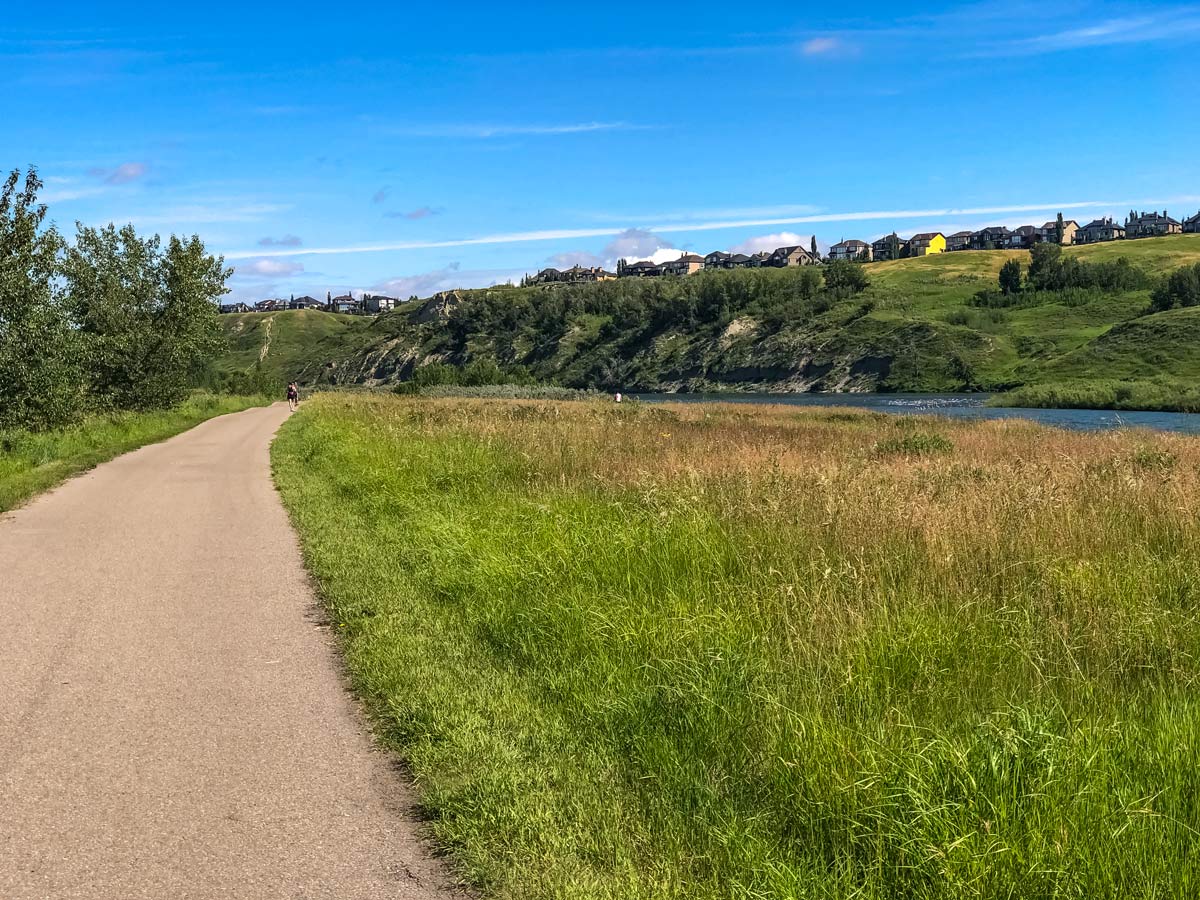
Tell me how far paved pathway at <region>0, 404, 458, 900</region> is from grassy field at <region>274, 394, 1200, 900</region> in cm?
34

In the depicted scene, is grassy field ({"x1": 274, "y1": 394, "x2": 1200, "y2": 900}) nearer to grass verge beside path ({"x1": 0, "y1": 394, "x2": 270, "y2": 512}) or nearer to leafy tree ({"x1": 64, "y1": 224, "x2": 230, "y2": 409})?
grass verge beside path ({"x1": 0, "y1": 394, "x2": 270, "y2": 512})

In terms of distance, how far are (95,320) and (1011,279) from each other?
12843 cm

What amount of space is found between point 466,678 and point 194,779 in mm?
1729

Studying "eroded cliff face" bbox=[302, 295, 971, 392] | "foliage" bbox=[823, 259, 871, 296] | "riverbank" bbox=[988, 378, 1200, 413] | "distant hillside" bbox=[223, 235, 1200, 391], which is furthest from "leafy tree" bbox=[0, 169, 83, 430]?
"foliage" bbox=[823, 259, 871, 296]

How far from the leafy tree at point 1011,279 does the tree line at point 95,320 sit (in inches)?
4732

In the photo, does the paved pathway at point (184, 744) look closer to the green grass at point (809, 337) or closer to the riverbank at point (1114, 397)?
the riverbank at point (1114, 397)

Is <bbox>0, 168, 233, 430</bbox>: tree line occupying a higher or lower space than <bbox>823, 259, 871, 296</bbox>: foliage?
lower

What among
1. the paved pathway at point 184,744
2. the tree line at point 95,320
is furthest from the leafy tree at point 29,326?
the paved pathway at point 184,744

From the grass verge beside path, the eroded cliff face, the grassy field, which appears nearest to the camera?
the grassy field

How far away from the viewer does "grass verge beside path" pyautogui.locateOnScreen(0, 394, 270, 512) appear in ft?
50.8

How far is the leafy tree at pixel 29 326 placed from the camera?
60.4 ft

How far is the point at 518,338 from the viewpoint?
163 m

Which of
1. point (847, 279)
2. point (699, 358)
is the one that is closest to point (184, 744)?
point (699, 358)

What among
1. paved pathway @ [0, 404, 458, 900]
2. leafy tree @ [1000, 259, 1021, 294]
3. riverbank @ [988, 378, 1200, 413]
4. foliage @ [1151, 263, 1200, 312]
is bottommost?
riverbank @ [988, 378, 1200, 413]
